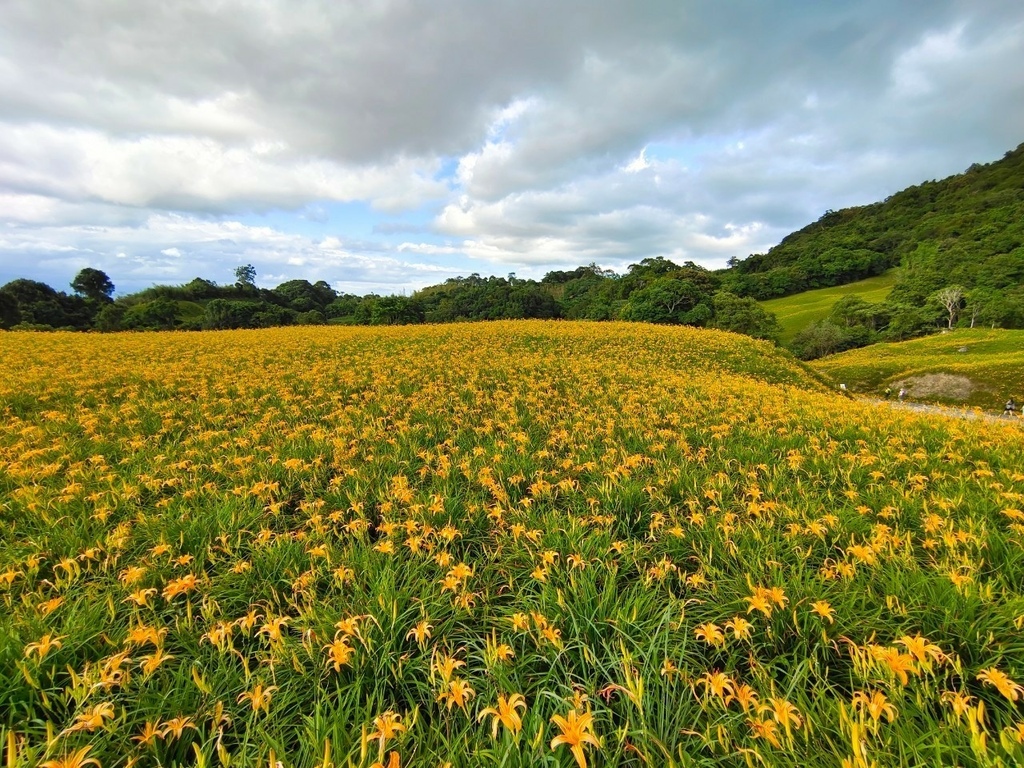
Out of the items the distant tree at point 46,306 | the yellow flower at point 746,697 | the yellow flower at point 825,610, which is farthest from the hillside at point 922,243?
the distant tree at point 46,306

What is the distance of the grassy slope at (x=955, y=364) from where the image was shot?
22156 millimetres

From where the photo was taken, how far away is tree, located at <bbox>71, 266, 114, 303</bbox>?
182 feet

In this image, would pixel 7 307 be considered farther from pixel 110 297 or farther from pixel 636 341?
pixel 636 341

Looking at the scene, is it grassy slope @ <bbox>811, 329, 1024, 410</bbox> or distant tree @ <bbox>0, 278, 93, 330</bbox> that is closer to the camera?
grassy slope @ <bbox>811, 329, 1024, 410</bbox>

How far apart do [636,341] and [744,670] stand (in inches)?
577

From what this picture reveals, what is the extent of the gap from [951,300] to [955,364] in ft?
105

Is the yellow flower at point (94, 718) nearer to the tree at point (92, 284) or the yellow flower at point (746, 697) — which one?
the yellow flower at point (746, 697)

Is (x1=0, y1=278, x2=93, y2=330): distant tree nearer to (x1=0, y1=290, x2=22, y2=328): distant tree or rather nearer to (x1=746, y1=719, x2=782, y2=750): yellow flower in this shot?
(x1=0, y1=290, x2=22, y2=328): distant tree

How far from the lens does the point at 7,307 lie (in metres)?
32.9

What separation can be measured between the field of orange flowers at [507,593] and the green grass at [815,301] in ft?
203

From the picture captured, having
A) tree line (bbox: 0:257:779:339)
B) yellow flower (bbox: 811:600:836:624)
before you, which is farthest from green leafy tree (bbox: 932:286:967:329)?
yellow flower (bbox: 811:600:836:624)

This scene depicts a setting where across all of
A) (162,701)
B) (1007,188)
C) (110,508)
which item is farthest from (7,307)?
(1007,188)

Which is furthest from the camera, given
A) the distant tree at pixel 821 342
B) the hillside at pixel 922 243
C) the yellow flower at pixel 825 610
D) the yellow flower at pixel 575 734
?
the hillside at pixel 922 243

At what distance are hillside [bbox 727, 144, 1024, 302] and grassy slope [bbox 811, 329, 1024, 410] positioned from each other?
2607 cm
